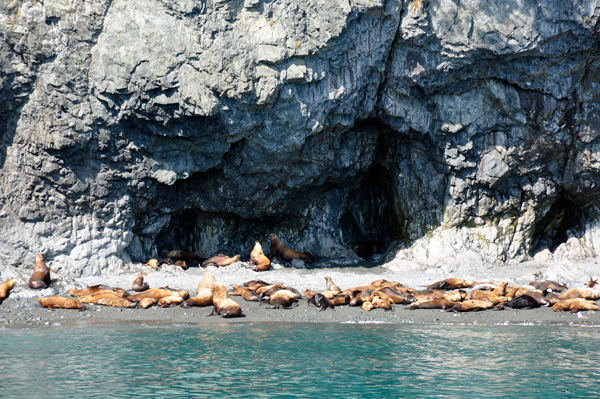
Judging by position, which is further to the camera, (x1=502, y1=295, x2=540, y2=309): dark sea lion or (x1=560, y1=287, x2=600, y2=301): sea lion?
(x1=560, y1=287, x2=600, y2=301): sea lion

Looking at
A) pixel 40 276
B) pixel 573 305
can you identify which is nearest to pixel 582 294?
pixel 573 305

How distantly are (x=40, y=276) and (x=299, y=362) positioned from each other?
805cm

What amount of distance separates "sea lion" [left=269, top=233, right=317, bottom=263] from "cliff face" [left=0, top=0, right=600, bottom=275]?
3.26 ft

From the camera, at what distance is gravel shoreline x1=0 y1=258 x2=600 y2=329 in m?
11.2

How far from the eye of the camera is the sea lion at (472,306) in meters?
12.0

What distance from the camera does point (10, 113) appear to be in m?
15.2

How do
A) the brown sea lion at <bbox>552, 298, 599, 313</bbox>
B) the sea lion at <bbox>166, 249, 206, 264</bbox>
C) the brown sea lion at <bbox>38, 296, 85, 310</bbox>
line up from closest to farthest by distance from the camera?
the brown sea lion at <bbox>38, 296, 85, 310</bbox> → the brown sea lion at <bbox>552, 298, 599, 313</bbox> → the sea lion at <bbox>166, 249, 206, 264</bbox>

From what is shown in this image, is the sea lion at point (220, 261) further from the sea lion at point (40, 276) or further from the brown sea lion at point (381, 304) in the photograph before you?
the brown sea lion at point (381, 304)

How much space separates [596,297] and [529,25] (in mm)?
7203

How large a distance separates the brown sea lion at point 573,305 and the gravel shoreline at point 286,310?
0.20m

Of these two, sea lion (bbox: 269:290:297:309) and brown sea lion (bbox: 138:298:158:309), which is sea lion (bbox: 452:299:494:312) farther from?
brown sea lion (bbox: 138:298:158:309)

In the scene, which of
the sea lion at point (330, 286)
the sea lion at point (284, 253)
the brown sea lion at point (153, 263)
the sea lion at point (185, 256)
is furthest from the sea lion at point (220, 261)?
the sea lion at point (330, 286)

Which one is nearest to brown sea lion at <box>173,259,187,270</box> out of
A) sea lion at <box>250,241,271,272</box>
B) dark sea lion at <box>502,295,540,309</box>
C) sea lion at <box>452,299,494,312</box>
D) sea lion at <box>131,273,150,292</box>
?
sea lion at <box>250,241,271,272</box>

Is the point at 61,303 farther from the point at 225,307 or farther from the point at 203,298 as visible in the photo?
the point at 225,307
